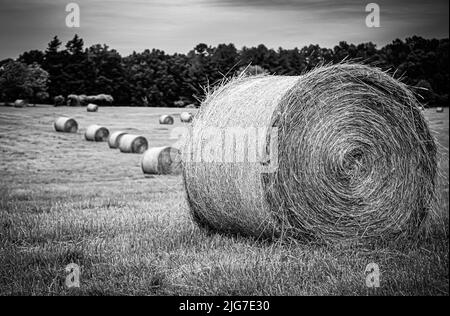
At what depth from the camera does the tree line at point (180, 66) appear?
19156 millimetres

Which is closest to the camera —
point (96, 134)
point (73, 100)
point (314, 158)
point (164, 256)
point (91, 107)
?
point (164, 256)

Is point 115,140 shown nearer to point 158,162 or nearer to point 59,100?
point 59,100

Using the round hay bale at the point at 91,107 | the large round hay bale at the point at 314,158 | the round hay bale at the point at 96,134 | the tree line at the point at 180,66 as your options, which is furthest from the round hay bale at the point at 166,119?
the large round hay bale at the point at 314,158

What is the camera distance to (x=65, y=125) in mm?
25172

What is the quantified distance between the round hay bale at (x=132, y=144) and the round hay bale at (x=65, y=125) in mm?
6146

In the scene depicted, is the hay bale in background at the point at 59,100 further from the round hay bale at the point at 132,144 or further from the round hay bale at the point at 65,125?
the round hay bale at the point at 132,144

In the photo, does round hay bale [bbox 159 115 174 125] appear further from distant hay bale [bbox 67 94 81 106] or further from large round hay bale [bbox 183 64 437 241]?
large round hay bale [bbox 183 64 437 241]

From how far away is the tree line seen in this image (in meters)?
19.2

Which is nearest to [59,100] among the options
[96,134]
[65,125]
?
[65,125]

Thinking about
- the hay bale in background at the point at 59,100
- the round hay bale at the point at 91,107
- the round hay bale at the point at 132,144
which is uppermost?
the hay bale in background at the point at 59,100

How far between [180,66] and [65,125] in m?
6.54

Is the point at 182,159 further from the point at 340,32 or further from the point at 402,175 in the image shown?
the point at 340,32
